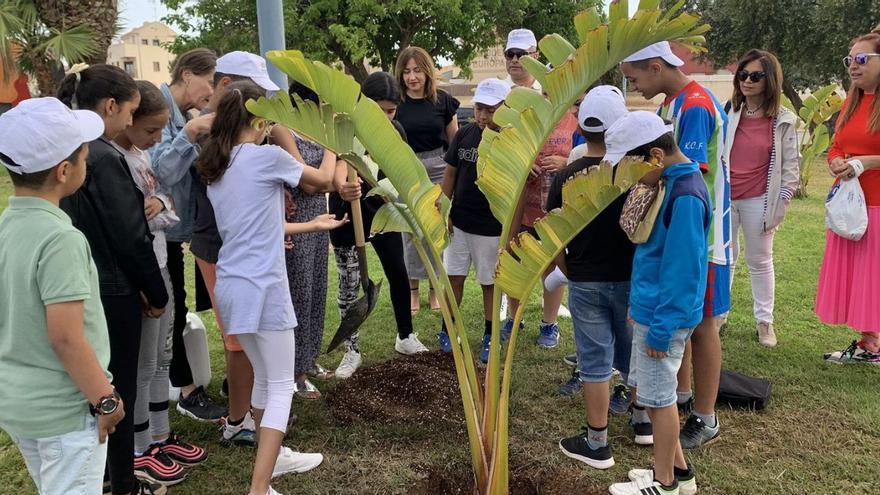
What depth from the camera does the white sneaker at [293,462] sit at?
3521 mm

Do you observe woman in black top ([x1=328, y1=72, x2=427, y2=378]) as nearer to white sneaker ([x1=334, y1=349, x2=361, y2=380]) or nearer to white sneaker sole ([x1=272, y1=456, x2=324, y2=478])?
white sneaker ([x1=334, y1=349, x2=361, y2=380])

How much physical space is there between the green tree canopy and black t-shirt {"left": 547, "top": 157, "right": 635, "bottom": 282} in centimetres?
1915

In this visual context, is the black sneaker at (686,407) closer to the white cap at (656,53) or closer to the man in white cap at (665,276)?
the man in white cap at (665,276)

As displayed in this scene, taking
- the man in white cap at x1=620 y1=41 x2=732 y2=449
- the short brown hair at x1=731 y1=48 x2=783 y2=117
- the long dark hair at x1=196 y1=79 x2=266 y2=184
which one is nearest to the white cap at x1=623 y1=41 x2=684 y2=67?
the man in white cap at x1=620 y1=41 x2=732 y2=449

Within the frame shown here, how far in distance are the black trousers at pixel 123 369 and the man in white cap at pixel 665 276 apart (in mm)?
2123

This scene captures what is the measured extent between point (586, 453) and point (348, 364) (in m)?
1.91

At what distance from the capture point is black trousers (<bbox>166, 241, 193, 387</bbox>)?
4047mm

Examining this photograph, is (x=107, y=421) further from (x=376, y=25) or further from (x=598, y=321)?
(x=376, y=25)

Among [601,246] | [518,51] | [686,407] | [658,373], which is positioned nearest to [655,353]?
A: [658,373]

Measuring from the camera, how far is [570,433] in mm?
3953

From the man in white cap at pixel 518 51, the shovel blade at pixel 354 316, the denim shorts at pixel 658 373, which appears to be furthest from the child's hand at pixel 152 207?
the man in white cap at pixel 518 51

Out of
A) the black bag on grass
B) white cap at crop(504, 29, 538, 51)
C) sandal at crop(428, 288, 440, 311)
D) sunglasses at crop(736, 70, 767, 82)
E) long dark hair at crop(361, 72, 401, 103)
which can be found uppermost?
white cap at crop(504, 29, 538, 51)

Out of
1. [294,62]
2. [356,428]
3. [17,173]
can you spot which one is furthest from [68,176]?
[356,428]

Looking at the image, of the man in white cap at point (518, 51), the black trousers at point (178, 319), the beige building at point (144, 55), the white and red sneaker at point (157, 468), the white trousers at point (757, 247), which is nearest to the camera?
the white and red sneaker at point (157, 468)
